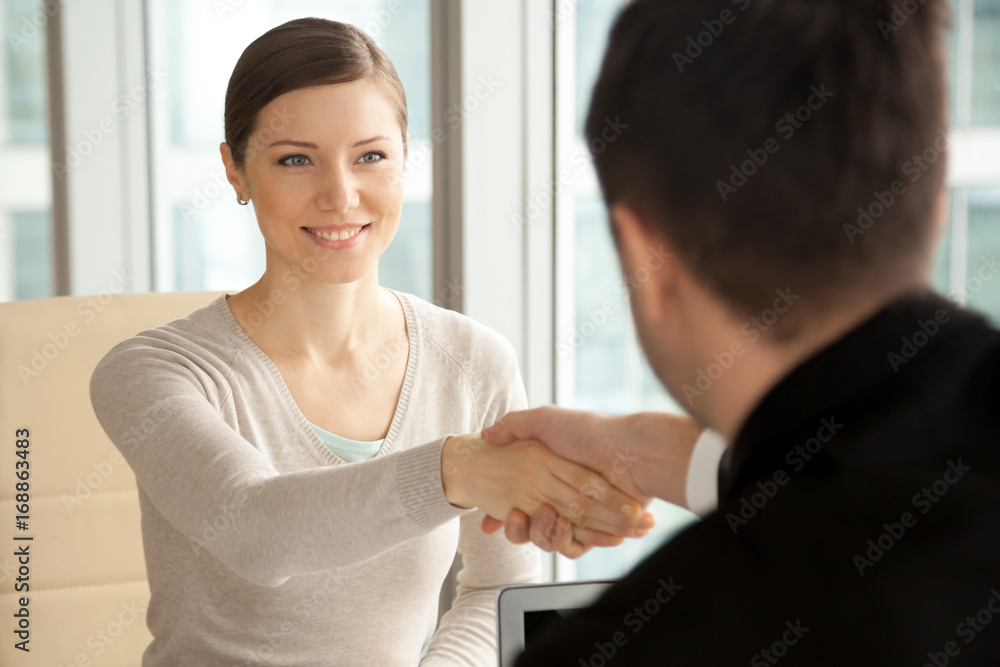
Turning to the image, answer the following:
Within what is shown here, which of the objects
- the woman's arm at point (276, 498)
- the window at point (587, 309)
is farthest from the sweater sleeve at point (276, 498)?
the window at point (587, 309)

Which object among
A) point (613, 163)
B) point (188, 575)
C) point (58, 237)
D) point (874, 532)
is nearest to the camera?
point (874, 532)

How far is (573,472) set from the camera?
3.52 ft

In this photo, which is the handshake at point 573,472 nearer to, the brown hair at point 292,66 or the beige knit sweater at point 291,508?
the beige knit sweater at point 291,508

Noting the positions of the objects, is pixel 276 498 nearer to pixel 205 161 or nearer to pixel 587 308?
pixel 587 308

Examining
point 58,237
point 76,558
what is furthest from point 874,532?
point 58,237

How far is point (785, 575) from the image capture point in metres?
0.53

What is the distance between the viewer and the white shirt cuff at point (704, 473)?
0.95m

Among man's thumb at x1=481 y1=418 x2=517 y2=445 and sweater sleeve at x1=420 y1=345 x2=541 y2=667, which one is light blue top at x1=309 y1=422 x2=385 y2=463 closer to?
sweater sleeve at x1=420 y1=345 x2=541 y2=667

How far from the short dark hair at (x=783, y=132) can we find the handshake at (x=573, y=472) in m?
0.46

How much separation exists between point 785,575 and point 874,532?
0.06 metres

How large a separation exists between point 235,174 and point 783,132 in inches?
43.5

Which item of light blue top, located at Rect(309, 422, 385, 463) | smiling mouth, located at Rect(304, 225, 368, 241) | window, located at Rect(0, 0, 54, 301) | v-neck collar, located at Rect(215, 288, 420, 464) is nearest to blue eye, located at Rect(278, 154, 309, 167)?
smiling mouth, located at Rect(304, 225, 368, 241)

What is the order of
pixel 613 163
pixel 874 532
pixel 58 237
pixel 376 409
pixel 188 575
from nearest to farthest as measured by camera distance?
pixel 874 532 < pixel 613 163 < pixel 188 575 < pixel 376 409 < pixel 58 237

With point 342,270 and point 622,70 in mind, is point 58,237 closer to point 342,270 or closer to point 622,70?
point 342,270
